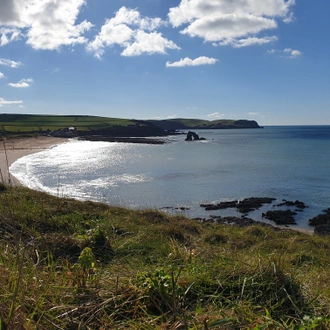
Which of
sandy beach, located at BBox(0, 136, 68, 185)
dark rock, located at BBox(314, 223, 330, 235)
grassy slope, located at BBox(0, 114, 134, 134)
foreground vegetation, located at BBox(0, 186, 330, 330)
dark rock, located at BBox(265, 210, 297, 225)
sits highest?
grassy slope, located at BBox(0, 114, 134, 134)

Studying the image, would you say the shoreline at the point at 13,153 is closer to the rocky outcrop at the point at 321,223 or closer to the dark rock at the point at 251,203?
the rocky outcrop at the point at 321,223

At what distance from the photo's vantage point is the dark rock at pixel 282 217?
70.0 feet

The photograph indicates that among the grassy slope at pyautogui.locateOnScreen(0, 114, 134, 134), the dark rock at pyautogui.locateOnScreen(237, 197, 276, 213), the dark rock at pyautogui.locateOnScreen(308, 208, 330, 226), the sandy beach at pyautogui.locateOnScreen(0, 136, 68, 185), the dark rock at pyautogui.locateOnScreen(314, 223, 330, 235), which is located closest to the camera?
the dark rock at pyautogui.locateOnScreen(314, 223, 330, 235)

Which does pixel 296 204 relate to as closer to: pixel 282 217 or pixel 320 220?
pixel 282 217

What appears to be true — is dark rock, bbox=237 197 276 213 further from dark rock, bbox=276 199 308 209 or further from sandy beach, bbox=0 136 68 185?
sandy beach, bbox=0 136 68 185

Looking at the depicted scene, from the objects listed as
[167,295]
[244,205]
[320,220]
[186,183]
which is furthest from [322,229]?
[167,295]

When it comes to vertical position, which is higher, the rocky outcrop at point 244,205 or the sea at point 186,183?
the sea at point 186,183

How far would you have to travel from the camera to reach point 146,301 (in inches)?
122

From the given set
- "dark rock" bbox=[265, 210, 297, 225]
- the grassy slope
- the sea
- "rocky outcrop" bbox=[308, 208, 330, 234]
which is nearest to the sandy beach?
the sea

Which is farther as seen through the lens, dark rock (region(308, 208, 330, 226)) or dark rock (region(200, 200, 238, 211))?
dark rock (region(200, 200, 238, 211))

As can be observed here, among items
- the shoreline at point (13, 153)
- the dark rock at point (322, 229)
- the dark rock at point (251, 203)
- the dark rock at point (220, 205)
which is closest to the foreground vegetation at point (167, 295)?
the shoreline at point (13, 153)

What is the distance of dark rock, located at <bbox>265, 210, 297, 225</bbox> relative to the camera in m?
21.3

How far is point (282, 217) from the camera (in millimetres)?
21984

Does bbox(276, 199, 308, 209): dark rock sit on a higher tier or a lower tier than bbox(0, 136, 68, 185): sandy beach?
lower
